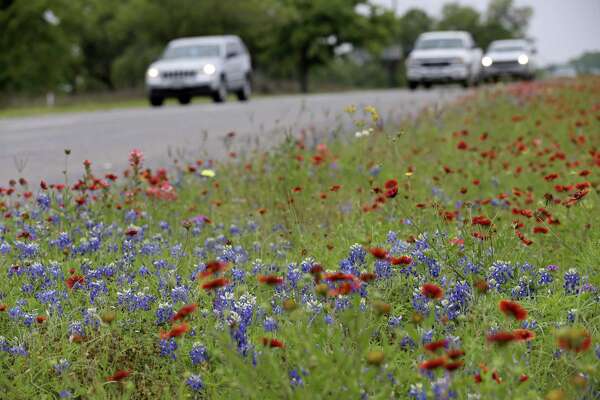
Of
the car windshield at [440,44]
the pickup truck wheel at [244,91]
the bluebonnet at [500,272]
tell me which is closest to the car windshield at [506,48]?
the car windshield at [440,44]

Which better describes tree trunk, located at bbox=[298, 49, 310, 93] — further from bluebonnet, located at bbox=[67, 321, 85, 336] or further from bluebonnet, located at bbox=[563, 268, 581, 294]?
bluebonnet, located at bbox=[67, 321, 85, 336]

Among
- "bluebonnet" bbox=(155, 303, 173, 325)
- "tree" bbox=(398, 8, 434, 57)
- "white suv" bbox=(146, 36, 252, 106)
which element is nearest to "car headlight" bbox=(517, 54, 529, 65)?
"white suv" bbox=(146, 36, 252, 106)

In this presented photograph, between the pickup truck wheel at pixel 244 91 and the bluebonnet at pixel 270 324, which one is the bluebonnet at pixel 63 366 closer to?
the bluebonnet at pixel 270 324

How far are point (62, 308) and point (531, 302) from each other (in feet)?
6.88

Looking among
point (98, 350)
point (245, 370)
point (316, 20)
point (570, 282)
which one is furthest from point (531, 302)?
point (316, 20)

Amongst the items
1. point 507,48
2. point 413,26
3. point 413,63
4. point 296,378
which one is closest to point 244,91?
point 413,63

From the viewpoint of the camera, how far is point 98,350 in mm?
3037

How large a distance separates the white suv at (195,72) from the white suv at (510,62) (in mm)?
12326

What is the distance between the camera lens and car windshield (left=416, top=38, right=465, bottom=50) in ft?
94.3

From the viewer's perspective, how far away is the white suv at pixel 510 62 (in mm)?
31484

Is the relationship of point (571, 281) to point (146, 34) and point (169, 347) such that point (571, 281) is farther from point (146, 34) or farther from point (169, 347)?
point (146, 34)

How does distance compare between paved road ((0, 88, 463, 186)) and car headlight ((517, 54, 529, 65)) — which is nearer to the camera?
paved road ((0, 88, 463, 186))

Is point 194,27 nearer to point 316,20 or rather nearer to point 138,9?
point 138,9

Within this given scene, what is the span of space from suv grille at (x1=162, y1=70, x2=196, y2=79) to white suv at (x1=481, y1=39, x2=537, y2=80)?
14200 mm
